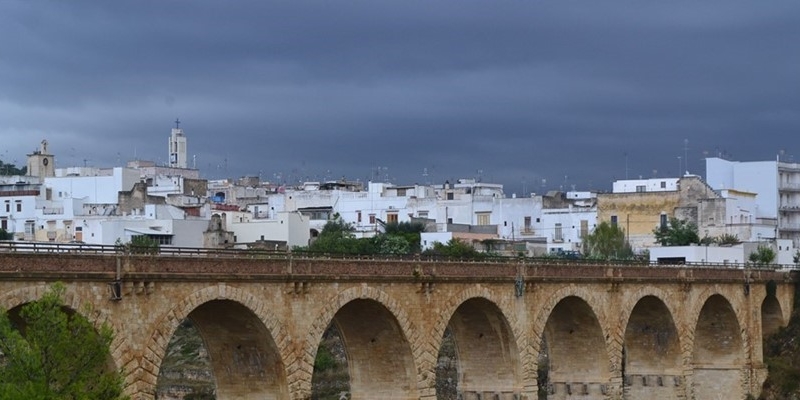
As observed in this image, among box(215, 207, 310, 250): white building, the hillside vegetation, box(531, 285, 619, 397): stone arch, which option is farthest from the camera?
box(215, 207, 310, 250): white building

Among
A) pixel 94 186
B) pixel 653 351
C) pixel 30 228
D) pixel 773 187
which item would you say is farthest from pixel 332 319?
pixel 773 187

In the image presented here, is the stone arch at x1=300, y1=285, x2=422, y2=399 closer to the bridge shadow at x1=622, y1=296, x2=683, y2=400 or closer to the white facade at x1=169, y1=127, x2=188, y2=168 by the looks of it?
the bridge shadow at x1=622, y1=296, x2=683, y2=400

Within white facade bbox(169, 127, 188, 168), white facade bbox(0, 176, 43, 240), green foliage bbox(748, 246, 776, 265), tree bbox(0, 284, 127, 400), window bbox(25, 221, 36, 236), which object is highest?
white facade bbox(169, 127, 188, 168)

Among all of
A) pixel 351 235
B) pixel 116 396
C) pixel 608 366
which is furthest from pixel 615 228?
pixel 116 396

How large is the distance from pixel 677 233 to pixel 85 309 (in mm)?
60067

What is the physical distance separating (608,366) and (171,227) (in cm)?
3285

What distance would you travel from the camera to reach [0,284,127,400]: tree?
1096 inches

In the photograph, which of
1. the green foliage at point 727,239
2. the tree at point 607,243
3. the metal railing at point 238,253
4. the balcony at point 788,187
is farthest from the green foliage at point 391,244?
the balcony at point 788,187

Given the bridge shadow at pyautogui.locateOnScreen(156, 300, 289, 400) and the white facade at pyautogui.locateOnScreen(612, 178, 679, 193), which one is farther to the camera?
the white facade at pyautogui.locateOnScreen(612, 178, 679, 193)

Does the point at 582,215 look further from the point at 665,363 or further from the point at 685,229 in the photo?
the point at 665,363

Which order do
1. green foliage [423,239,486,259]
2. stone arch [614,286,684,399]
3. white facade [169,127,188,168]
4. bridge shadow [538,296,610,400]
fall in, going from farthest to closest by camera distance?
white facade [169,127,188,168]
green foliage [423,239,486,259]
stone arch [614,286,684,399]
bridge shadow [538,296,610,400]

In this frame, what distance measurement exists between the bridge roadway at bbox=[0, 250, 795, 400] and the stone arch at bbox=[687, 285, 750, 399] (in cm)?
7

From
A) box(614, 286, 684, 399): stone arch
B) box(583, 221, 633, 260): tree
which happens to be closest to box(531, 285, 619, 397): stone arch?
box(614, 286, 684, 399): stone arch

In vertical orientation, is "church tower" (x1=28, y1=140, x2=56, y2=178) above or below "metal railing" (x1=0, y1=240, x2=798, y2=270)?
above
